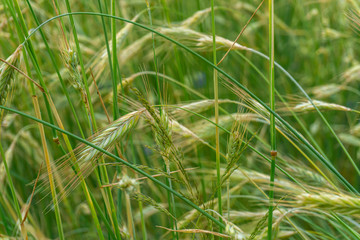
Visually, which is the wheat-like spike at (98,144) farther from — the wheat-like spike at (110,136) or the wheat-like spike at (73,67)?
the wheat-like spike at (73,67)

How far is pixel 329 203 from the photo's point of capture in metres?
0.67

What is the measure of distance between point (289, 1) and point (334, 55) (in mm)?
638

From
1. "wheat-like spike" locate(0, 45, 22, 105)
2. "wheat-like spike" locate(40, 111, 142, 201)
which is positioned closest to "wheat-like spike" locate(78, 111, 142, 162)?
"wheat-like spike" locate(40, 111, 142, 201)

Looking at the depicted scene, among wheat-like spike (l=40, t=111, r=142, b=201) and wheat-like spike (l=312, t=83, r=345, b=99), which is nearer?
wheat-like spike (l=40, t=111, r=142, b=201)

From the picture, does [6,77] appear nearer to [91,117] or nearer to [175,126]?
[91,117]

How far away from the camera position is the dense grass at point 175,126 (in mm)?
817

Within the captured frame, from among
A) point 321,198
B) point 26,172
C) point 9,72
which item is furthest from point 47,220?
point 321,198

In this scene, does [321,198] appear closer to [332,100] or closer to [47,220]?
[47,220]

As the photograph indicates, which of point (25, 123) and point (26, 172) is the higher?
point (25, 123)

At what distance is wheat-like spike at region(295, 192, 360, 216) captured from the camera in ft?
2.16

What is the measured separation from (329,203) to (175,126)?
46cm

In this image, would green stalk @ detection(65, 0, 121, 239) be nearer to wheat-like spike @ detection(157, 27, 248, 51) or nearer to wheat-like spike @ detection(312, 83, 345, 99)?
Answer: wheat-like spike @ detection(157, 27, 248, 51)

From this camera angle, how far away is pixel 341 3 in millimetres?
2236

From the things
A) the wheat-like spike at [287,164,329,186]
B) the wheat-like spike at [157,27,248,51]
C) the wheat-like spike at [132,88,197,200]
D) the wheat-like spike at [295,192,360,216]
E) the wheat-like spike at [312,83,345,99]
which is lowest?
the wheat-like spike at [287,164,329,186]
